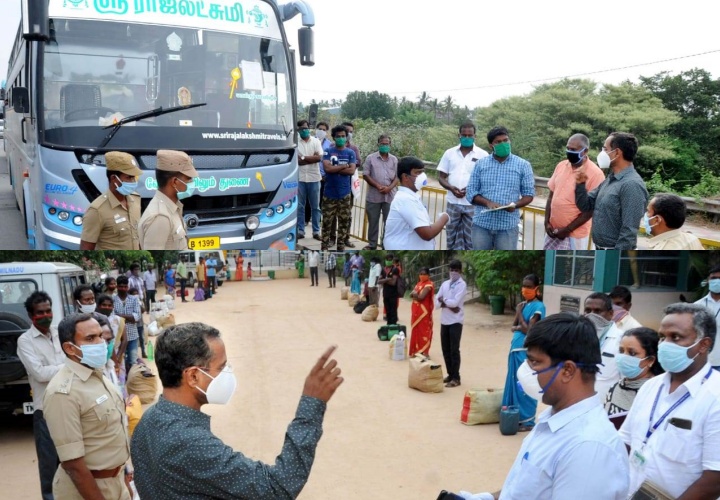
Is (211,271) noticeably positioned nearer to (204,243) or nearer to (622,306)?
(204,243)

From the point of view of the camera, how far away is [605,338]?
3.94 m

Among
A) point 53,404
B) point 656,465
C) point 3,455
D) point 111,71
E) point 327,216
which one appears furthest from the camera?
point 327,216

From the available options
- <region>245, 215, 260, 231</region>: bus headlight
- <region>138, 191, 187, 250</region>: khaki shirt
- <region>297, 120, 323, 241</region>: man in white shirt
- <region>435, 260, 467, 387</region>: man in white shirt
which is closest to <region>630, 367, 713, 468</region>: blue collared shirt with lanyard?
<region>435, 260, 467, 387</region>: man in white shirt

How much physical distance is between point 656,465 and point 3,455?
3688 mm

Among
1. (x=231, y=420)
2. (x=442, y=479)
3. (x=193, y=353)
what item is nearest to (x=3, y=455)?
(x=231, y=420)

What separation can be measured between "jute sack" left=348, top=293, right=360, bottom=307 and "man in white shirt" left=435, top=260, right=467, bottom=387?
48 centimetres

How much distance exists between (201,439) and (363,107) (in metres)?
11.4

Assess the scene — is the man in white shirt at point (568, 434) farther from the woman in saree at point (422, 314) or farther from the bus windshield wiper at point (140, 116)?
the bus windshield wiper at point (140, 116)

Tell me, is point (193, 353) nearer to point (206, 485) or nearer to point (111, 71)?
point (206, 485)

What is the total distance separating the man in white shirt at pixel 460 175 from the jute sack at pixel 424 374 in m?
2.01

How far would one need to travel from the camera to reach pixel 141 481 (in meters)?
2.03

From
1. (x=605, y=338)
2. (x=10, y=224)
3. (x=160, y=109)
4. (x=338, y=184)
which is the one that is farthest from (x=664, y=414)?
(x=10, y=224)

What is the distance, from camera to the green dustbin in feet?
13.7

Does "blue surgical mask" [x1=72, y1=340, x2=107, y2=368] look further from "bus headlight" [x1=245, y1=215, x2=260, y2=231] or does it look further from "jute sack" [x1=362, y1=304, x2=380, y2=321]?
"bus headlight" [x1=245, y1=215, x2=260, y2=231]
